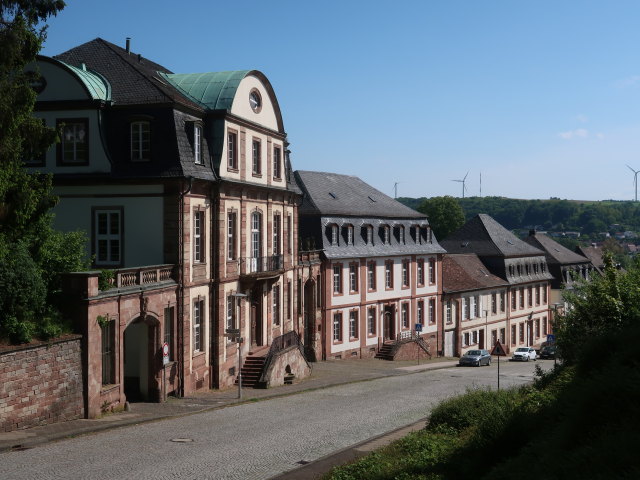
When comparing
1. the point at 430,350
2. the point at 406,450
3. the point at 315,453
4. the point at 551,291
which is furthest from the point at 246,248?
the point at 551,291

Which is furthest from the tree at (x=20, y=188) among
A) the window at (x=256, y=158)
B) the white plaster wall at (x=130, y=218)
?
the window at (x=256, y=158)

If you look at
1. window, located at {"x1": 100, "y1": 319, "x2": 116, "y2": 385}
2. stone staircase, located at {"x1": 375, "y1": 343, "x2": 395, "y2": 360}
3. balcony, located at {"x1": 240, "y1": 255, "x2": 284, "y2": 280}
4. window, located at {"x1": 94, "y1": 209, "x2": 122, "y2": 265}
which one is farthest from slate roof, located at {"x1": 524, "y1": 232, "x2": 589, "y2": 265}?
window, located at {"x1": 100, "y1": 319, "x2": 116, "y2": 385}

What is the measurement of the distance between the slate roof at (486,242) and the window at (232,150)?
4104 cm

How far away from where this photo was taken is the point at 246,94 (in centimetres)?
3506

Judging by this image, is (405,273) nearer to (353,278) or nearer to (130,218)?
(353,278)

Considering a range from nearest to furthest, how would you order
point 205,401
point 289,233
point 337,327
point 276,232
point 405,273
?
point 205,401 → point 276,232 → point 289,233 → point 337,327 → point 405,273

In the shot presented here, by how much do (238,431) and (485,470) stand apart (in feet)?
40.0

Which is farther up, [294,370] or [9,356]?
[9,356]

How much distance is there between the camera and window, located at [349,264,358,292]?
51862 millimetres

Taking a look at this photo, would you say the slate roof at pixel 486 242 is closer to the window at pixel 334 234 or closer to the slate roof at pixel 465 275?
the slate roof at pixel 465 275

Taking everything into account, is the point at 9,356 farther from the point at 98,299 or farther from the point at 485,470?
the point at 485,470

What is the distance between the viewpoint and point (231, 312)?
34281mm

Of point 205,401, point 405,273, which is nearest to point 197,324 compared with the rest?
point 205,401

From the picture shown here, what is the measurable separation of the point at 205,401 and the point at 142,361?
9.30 ft
